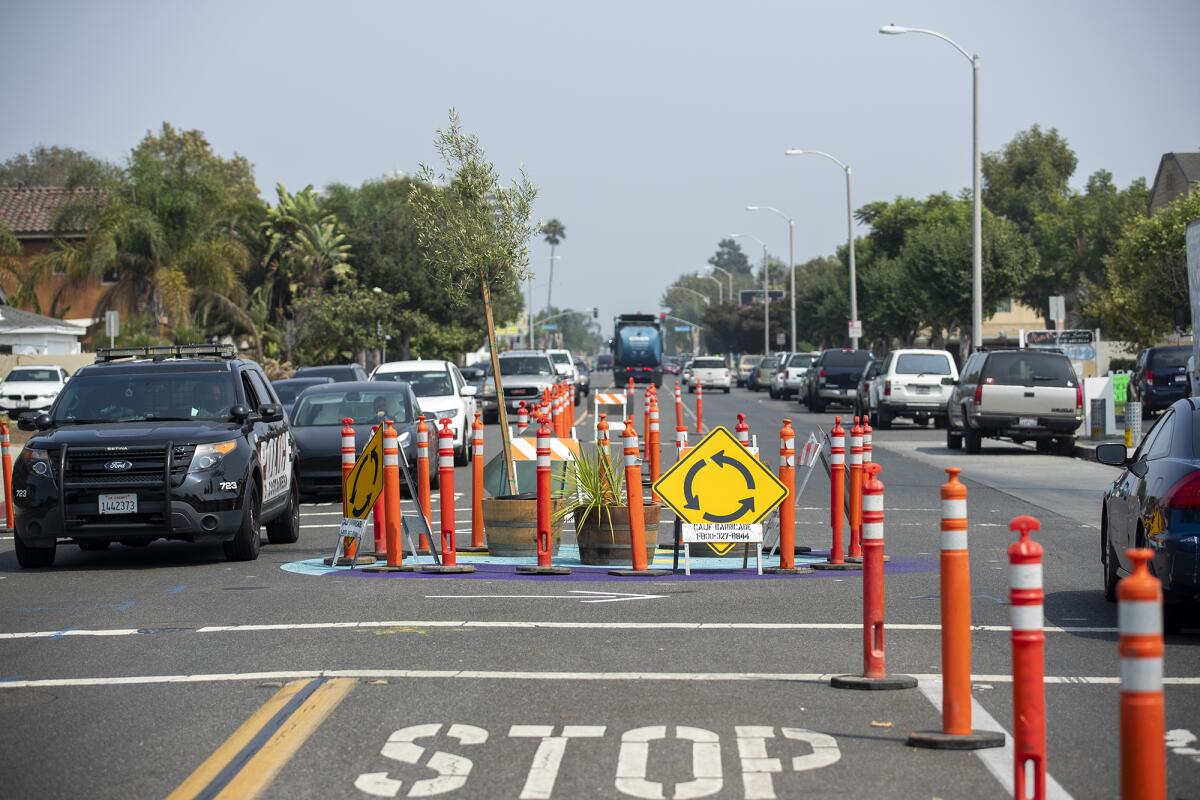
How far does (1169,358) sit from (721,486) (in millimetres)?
31020

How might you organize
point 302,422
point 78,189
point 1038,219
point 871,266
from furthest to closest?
point 1038,219, point 871,266, point 78,189, point 302,422

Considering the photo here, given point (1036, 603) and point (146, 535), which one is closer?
point (1036, 603)

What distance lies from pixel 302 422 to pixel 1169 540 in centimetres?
1474

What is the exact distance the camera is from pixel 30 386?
4856 centimetres

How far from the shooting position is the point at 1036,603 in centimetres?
612

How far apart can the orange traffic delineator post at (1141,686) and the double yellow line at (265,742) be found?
338 centimetres

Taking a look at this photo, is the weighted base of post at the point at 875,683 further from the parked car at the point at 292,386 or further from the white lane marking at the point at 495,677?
the parked car at the point at 292,386

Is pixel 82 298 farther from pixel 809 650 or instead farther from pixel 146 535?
pixel 809 650

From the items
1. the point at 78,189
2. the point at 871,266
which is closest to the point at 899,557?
the point at 78,189

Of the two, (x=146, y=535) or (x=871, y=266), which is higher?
(x=871, y=266)

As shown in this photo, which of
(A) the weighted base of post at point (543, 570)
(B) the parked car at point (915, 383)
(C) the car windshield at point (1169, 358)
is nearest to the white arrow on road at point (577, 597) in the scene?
(A) the weighted base of post at point (543, 570)

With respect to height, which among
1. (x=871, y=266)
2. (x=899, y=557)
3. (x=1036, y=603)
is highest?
(x=871, y=266)

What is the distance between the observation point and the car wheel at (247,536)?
14.9 meters

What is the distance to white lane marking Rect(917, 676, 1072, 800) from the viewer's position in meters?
6.67
